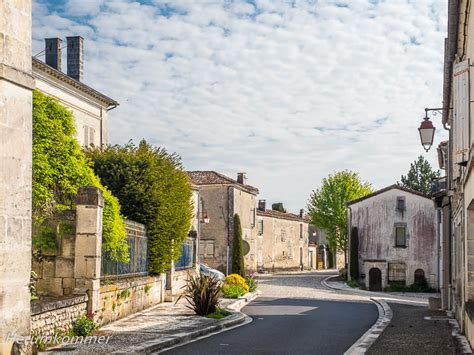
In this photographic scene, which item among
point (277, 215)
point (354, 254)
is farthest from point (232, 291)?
point (277, 215)

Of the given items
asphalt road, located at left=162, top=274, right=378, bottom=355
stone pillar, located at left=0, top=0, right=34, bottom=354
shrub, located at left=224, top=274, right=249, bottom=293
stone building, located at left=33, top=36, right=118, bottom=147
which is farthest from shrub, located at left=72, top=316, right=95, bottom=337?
stone building, located at left=33, top=36, right=118, bottom=147

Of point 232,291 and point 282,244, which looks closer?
point 232,291

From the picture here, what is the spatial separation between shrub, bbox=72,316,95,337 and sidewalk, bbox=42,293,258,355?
15.4 inches

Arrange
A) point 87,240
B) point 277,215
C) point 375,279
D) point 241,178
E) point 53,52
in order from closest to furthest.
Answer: point 87,240 → point 53,52 → point 375,279 → point 241,178 → point 277,215

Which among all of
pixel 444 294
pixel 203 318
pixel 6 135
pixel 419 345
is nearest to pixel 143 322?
pixel 203 318

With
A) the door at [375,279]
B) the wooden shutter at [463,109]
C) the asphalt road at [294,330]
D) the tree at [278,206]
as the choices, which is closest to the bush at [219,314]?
the asphalt road at [294,330]

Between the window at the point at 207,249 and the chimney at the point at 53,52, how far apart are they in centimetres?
1799

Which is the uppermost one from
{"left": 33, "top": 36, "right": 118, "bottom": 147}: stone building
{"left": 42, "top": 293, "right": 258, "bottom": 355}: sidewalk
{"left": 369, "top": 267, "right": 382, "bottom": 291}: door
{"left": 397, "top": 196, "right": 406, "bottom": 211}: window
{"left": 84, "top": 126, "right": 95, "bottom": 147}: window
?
{"left": 33, "top": 36, "right": 118, "bottom": 147}: stone building

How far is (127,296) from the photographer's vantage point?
17.3 m

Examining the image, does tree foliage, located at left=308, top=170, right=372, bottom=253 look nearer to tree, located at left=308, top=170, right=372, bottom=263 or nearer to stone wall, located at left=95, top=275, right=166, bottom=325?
tree, located at left=308, top=170, right=372, bottom=263

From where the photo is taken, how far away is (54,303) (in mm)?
12125

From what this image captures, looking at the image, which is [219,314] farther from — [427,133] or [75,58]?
[75,58]

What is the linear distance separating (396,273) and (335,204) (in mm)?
18666

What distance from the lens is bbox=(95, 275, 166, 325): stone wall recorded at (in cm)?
1520
